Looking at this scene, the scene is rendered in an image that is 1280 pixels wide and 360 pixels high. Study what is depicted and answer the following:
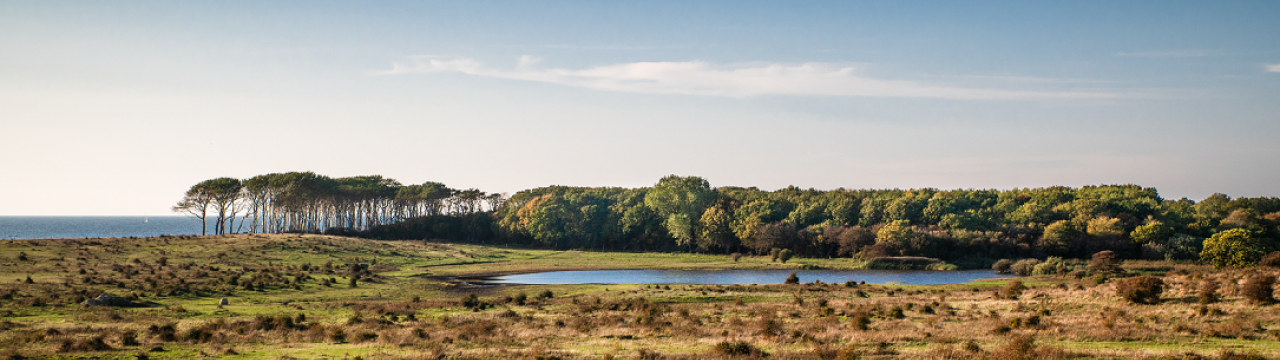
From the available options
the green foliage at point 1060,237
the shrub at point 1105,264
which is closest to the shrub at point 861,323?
the shrub at point 1105,264

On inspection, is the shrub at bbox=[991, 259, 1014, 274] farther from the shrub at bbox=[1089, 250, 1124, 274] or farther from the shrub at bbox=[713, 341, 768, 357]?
the shrub at bbox=[713, 341, 768, 357]

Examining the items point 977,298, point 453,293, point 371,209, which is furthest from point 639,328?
point 371,209

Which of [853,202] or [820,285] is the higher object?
[853,202]

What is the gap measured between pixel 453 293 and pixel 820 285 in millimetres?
30915

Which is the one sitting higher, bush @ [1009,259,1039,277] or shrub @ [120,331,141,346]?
shrub @ [120,331,141,346]

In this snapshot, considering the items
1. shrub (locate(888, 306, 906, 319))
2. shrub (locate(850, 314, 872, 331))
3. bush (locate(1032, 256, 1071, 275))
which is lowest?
bush (locate(1032, 256, 1071, 275))

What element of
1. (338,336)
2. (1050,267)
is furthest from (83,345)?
(1050,267)

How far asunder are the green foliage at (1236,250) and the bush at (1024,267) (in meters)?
16.5

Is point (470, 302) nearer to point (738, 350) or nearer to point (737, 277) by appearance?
point (738, 350)

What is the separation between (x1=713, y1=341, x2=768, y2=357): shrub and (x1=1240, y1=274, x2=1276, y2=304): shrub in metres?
25.7

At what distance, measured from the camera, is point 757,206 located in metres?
132

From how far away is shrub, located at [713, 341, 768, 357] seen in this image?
24703 mm

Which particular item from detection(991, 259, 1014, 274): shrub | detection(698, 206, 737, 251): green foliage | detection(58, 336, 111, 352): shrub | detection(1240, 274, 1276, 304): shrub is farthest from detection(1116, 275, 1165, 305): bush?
detection(698, 206, 737, 251): green foliage

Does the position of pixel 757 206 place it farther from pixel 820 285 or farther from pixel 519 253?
pixel 820 285
